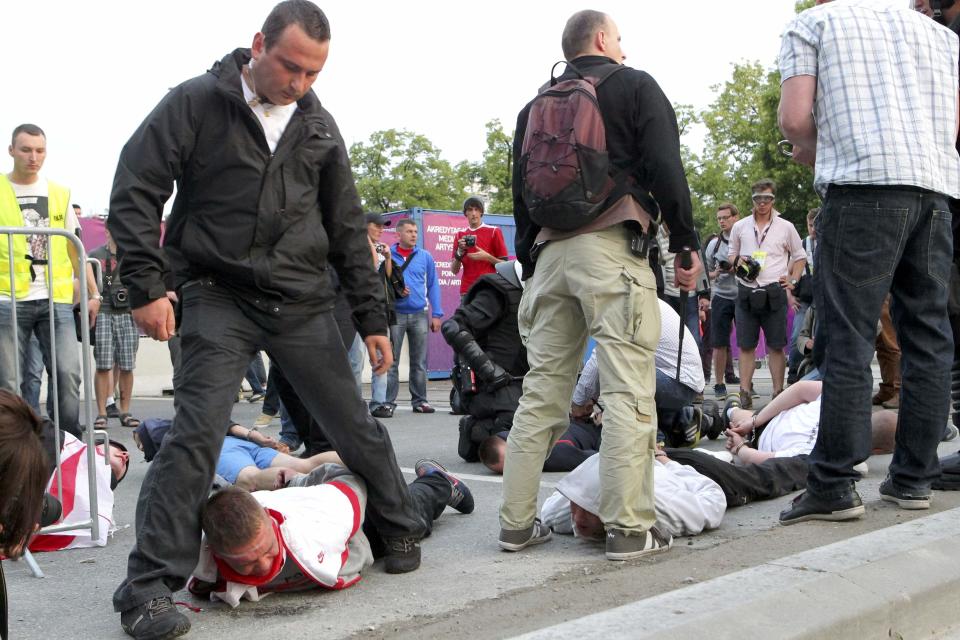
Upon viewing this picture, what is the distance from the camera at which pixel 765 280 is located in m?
10.3

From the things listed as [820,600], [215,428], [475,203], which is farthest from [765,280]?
[215,428]

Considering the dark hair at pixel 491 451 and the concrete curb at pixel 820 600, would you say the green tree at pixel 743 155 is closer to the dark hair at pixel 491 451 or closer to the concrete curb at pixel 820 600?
the dark hair at pixel 491 451

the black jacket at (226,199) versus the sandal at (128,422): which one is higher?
the black jacket at (226,199)

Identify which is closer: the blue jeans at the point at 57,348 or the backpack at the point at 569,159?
the backpack at the point at 569,159

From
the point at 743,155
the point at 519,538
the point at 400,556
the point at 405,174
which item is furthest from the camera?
the point at 405,174

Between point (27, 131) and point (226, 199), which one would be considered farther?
point (27, 131)

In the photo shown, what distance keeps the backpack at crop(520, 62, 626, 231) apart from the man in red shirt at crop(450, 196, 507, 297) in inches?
299

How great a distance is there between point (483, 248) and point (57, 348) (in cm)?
613

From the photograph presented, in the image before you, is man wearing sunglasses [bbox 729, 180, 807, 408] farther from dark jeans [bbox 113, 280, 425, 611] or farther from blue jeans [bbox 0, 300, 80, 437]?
dark jeans [bbox 113, 280, 425, 611]

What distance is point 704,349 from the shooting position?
542 inches

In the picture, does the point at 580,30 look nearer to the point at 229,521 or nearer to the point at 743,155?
the point at 229,521

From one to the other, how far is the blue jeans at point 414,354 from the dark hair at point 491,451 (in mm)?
4393

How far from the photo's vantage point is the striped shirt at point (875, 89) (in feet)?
13.7

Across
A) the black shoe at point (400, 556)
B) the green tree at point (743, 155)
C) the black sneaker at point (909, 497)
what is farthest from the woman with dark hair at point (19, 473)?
the green tree at point (743, 155)
